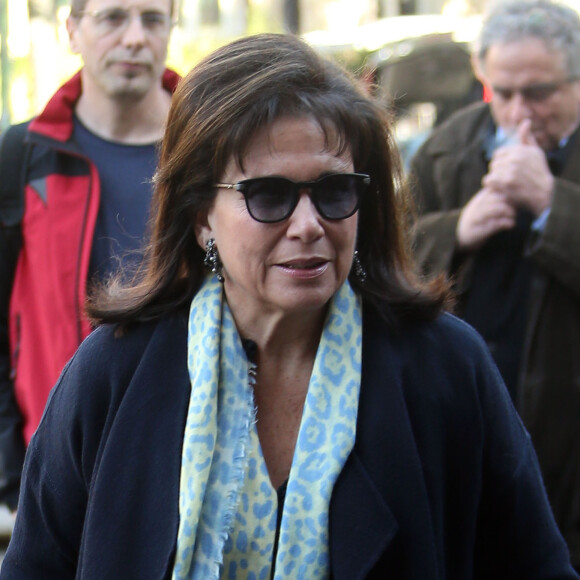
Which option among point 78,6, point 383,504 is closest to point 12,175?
point 78,6

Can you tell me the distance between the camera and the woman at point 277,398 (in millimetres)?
2262

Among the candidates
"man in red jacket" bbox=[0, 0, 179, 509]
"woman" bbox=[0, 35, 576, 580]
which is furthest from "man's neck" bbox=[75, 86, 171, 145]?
"woman" bbox=[0, 35, 576, 580]

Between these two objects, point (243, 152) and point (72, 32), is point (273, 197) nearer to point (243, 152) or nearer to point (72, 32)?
point (243, 152)

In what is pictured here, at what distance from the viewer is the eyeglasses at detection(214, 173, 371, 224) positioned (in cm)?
227

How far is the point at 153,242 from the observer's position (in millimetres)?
2588

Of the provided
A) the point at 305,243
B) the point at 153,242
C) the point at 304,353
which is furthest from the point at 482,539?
the point at 153,242

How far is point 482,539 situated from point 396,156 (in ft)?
2.55

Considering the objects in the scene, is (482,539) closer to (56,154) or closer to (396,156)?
(396,156)

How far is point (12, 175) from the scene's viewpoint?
3.47 meters

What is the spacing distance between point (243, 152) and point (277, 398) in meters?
0.49

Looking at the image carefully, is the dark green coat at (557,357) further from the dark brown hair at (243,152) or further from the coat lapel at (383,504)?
the coat lapel at (383,504)

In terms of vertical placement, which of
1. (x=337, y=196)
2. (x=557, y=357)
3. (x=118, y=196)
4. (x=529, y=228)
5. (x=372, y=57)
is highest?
(x=337, y=196)

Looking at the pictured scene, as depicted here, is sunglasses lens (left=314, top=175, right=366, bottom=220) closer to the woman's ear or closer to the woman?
the woman

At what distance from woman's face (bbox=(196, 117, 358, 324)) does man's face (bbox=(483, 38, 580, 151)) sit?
1554mm
